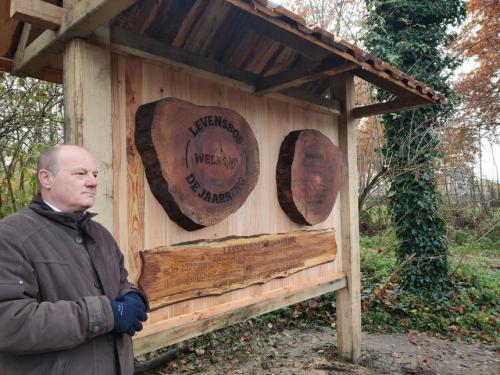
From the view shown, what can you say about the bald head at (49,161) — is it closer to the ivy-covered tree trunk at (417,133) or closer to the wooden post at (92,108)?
the wooden post at (92,108)

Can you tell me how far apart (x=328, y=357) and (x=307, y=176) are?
2.01 meters

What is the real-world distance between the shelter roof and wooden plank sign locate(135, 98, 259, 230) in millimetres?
364

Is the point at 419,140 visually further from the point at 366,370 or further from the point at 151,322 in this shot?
the point at 151,322

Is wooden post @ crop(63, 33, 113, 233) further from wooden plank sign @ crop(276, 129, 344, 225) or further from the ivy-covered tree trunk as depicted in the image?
the ivy-covered tree trunk

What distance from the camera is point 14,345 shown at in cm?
116

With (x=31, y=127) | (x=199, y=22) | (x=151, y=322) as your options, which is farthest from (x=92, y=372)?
(x=31, y=127)

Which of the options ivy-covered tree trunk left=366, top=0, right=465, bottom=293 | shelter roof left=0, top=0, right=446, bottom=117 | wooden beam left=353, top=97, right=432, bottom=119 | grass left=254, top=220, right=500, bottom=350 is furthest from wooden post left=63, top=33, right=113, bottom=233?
ivy-covered tree trunk left=366, top=0, right=465, bottom=293

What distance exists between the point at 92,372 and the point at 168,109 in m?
1.43

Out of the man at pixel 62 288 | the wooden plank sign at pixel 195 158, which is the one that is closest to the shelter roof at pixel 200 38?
the wooden plank sign at pixel 195 158

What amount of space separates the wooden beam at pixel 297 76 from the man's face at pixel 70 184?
1.68 m

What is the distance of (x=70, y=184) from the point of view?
1.40 meters

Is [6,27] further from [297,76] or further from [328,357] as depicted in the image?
[328,357]

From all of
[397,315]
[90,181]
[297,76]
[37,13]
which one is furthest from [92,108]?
[397,315]

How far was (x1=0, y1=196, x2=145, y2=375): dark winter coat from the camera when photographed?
117 centimetres
